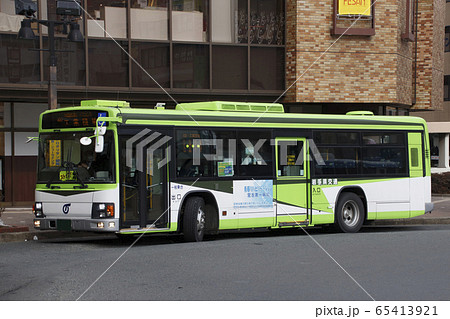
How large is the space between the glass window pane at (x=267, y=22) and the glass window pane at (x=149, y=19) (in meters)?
2.96

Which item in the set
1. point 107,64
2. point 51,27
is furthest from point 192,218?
point 107,64

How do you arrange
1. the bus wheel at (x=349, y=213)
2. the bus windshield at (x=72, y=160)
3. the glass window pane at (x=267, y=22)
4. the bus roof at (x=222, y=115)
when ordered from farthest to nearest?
the glass window pane at (x=267, y=22) < the bus wheel at (x=349, y=213) < the bus roof at (x=222, y=115) < the bus windshield at (x=72, y=160)

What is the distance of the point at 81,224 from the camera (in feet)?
43.2

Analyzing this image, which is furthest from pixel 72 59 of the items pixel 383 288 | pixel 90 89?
pixel 383 288

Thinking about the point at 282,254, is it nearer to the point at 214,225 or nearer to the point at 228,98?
the point at 214,225

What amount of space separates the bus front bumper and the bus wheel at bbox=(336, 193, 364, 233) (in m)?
5.87

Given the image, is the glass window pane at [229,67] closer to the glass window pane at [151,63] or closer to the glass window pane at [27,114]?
the glass window pane at [151,63]

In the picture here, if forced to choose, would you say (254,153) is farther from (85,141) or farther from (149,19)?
(149,19)

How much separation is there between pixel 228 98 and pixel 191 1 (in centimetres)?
337

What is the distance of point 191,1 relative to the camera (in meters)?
22.9

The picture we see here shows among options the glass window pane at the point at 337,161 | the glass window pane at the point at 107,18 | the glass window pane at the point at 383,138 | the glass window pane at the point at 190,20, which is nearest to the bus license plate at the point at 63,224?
the glass window pane at the point at 337,161

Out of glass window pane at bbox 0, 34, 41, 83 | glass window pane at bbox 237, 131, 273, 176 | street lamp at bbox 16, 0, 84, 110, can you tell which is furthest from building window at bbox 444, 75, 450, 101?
street lamp at bbox 16, 0, 84, 110

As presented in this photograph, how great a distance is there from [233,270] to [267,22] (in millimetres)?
14990

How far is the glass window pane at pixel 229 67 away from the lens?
2295cm
